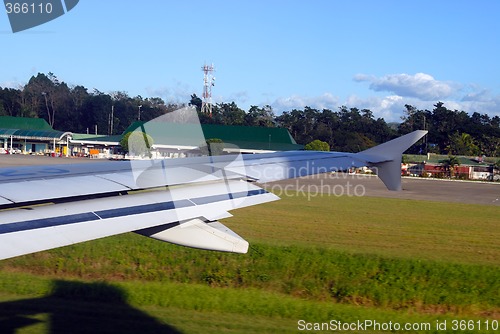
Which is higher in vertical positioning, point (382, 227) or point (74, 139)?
point (74, 139)

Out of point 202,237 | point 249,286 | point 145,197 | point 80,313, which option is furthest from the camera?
point 249,286

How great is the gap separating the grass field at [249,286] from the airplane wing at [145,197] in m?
2.52

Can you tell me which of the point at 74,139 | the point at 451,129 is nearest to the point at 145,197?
the point at 74,139

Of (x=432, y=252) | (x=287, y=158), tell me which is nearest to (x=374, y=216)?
(x=432, y=252)

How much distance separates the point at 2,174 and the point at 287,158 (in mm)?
2949

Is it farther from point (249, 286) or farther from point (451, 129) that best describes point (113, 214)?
point (451, 129)

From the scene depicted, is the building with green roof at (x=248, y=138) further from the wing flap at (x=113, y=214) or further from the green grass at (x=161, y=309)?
the wing flap at (x=113, y=214)

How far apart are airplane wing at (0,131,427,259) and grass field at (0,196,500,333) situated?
2.52 meters

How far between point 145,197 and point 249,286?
5989 millimetres

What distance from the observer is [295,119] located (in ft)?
87.6

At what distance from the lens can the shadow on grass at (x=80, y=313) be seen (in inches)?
300

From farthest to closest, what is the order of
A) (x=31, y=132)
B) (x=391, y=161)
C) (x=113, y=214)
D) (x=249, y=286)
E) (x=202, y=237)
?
(x=31, y=132)
(x=249, y=286)
(x=391, y=161)
(x=202, y=237)
(x=113, y=214)

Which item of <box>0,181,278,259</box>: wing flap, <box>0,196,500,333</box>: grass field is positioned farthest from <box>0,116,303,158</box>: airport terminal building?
<box>0,181,278,259</box>: wing flap

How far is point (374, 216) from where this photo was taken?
73.7 ft
